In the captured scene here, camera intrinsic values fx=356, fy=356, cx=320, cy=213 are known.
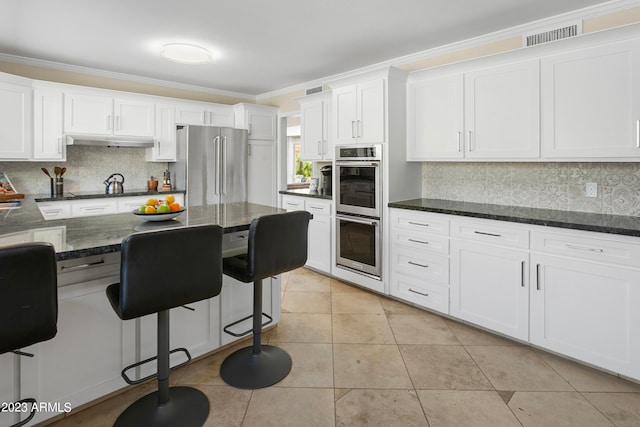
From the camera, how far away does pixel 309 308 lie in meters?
3.38

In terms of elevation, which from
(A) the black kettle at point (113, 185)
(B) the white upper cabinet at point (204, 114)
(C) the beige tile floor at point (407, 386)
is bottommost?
(C) the beige tile floor at point (407, 386)

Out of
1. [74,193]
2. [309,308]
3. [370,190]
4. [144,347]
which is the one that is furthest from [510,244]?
[74,193]

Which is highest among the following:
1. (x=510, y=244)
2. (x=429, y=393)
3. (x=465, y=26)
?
(x=465, y=26)

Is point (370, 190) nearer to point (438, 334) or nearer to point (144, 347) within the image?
point (438, 334)

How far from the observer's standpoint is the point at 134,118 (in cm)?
460

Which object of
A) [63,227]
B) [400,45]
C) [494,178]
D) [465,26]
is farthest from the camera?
[400,45]

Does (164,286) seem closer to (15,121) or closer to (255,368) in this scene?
(255,368)

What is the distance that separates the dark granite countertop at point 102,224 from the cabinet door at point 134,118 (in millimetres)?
2004

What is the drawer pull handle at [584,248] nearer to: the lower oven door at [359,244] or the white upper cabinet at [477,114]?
the white upper cabinet at [477,114]

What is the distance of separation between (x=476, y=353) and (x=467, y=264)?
27.7 inches

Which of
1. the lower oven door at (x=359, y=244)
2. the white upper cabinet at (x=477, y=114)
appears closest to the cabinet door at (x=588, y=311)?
the white upper cabinet at (x=477, y=114)

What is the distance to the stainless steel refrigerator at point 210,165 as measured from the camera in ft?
15.9

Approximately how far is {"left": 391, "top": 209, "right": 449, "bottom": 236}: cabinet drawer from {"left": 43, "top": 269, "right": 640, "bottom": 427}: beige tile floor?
2.70 ft

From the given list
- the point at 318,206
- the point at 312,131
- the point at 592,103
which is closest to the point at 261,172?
the point at 312,131
